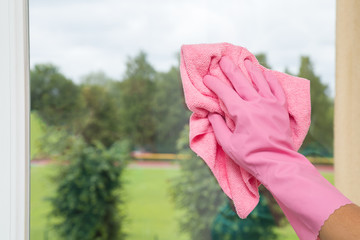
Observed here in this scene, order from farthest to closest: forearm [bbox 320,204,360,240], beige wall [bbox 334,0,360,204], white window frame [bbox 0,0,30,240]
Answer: beige wall [bbox 334,0,360,204] → white window frame [bbox 0,0,30,240] → forearm [bbox 320,204,360,240]

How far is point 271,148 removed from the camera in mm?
391

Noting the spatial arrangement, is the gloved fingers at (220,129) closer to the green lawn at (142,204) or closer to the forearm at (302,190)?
the forearm at (302,190)

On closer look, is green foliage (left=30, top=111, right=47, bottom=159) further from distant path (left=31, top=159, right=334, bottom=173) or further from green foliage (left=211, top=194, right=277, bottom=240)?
green foliage (left=211, top=194, right=277, bottom=240)

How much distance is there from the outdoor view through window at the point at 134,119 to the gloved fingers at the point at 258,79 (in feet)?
4.56

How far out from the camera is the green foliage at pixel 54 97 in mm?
1927

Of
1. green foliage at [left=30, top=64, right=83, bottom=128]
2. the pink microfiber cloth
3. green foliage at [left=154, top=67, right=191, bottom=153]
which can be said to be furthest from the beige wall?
green foliage at [left=30, top=64, right=83, bottom=128]

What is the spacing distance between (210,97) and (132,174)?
1.58 metres

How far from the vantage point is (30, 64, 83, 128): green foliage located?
193 cm

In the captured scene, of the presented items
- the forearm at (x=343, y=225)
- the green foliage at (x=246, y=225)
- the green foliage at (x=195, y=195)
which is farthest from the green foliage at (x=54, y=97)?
the forearm at (x=343, y=225)

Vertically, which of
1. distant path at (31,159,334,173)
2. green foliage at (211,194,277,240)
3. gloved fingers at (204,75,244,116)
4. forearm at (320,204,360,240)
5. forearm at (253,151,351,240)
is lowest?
green foliage at (211,194,277,240)

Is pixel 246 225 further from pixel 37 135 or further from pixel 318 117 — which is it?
pixel 37 135

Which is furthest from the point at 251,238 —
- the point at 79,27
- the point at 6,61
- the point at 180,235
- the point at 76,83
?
the point at 6,61

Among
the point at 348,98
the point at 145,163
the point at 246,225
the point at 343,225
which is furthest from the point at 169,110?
the point at 343,225

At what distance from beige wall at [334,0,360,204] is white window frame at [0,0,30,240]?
0.59 meters
